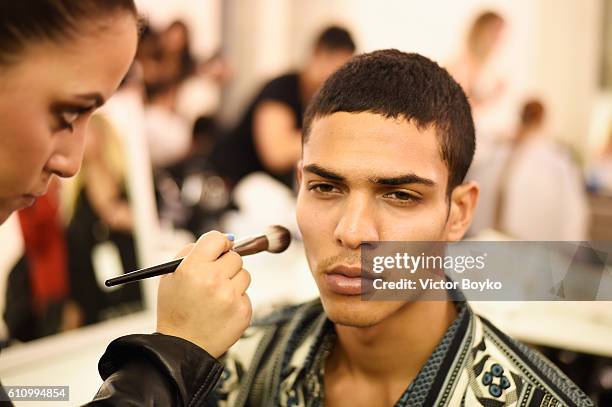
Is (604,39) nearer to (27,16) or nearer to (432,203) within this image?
(432,203)

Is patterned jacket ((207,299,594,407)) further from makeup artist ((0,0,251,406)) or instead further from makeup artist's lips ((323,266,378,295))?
makeup artist ((0,0,251,406))

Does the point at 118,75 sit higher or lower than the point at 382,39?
lower

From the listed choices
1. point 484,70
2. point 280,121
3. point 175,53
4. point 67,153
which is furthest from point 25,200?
point 484,70

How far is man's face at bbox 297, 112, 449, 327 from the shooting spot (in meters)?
1.08

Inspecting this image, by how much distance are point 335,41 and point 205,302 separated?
2584 mm

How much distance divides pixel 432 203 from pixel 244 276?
16.1 inches

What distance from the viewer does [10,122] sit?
755mm

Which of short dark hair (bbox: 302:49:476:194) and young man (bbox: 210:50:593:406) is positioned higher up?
short dark hair (bbox: 302:49:476:194)

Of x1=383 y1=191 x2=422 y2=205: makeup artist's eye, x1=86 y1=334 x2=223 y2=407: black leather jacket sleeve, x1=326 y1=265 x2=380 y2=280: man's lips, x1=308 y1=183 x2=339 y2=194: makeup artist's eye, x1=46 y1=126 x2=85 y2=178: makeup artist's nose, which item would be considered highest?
x1=46 y1=126 x2=85 y2=178: makeup artist's nose

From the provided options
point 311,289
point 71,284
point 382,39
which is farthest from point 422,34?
point 71,284

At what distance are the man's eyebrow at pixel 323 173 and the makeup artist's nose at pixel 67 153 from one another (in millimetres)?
435

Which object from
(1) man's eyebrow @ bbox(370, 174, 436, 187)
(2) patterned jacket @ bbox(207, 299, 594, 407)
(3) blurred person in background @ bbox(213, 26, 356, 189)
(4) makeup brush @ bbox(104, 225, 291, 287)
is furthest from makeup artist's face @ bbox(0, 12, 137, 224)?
(3) blurred person in background @ bbox(213, 26, 356, 189)

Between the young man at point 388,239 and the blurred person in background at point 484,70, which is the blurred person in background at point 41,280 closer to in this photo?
the young man at point 388,239

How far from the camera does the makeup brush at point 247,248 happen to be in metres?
0.89
